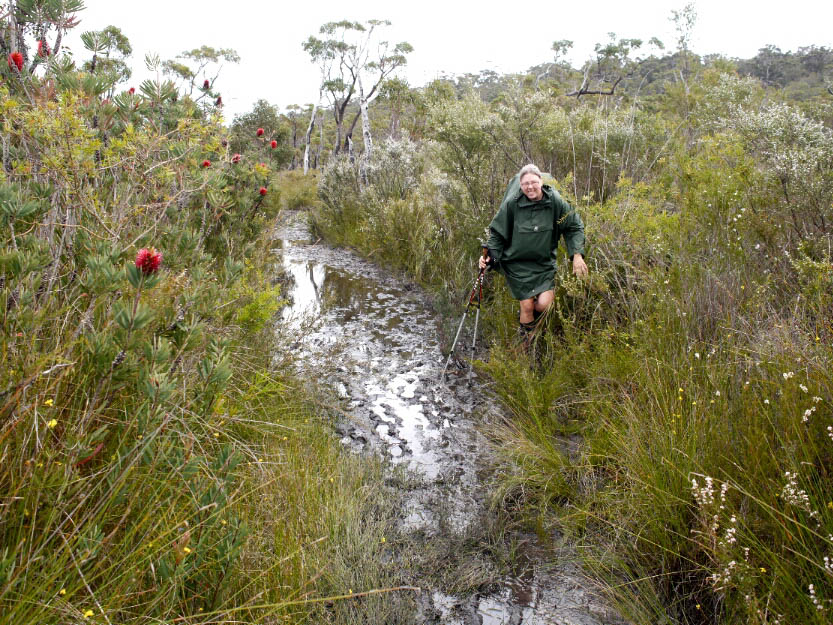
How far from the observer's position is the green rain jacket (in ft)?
16.2

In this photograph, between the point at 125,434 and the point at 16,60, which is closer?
the point at 125,434

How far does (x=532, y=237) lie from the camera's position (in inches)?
197

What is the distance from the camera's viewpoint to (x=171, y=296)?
279 cm

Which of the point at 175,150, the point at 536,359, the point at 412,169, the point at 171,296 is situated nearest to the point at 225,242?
the point at 175,150

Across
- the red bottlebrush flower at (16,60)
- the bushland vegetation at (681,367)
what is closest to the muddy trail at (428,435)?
the bushland vegetation at (681,367)

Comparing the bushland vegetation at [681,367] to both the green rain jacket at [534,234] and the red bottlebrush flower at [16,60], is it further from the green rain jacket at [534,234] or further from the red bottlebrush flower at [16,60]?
the red bottlebrush flower at [16,60]

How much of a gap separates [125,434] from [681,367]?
301 centimetres

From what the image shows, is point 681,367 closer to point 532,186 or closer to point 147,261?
Result: point 532,186

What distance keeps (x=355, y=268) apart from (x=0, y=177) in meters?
9.02

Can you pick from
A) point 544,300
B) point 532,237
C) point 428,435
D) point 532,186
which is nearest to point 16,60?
point 428,435

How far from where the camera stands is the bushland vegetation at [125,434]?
1619 mm

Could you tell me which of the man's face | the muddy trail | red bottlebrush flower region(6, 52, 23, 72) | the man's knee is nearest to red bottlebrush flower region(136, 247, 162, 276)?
red bottlebrush flower region(6, 52, 23, 72)

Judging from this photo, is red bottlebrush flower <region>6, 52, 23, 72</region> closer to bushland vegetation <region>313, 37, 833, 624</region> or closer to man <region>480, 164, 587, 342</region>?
bushland vegetation <region>313, 37, 833, 624</region>

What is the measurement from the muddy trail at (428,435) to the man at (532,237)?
1.14 m
